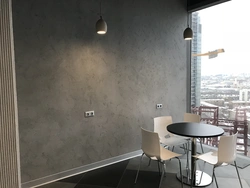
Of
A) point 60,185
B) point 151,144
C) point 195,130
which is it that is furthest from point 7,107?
point 195,130

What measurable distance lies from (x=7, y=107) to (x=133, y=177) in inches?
85.1

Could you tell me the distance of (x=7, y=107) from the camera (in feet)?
6.83

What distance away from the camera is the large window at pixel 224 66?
12.2ft

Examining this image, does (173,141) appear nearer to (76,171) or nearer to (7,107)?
(76,171)

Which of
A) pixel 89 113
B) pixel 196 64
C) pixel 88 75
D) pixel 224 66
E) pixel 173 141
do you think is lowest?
pixel 173 141

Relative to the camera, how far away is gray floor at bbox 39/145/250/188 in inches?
114

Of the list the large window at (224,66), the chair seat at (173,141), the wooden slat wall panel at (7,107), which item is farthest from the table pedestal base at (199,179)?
the wooden slat wall panel at (7,107)

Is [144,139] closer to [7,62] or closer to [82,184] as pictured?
[82,184]

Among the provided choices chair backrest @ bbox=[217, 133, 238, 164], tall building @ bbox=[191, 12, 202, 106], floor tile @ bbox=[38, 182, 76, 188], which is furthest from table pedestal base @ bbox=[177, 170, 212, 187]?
tall building @ bbox=[191, 12, 202, 106]

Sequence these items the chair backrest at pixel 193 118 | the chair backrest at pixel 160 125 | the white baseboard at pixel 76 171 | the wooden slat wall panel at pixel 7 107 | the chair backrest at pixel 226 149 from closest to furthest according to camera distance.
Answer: the wooden slat wall panel at pixel 7 107
the chair backrest at pixel 226 149
the white baseboard at pixel 76 171
the chair backrest at pixel 160 125
the chair backrest at pixel 193 118

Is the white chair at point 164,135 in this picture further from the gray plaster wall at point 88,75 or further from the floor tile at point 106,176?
the floor tile at point 106,176

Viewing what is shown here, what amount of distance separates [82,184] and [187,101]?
304 cm

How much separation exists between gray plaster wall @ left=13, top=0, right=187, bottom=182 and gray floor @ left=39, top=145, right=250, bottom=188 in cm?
25

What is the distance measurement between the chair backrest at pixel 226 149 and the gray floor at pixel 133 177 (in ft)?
2.31
